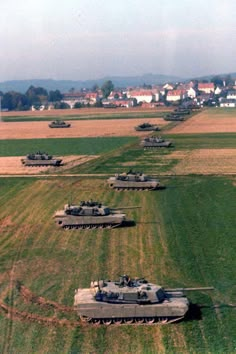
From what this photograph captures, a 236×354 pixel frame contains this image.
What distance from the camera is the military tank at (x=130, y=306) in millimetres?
22891

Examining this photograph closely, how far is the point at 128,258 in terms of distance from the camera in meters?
30.6

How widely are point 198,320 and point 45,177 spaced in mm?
35221

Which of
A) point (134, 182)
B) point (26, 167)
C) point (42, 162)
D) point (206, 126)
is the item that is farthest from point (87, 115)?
point (134, 182)

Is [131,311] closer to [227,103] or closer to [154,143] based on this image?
[154,143]

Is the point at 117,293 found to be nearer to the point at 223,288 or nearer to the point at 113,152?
the point at 223,288

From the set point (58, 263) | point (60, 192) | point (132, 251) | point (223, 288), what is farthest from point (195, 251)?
point (60, 192)

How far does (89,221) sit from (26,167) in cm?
2852

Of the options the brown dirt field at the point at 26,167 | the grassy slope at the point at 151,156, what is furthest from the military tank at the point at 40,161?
the grassy slope at the point at 151,156

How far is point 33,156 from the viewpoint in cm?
6384

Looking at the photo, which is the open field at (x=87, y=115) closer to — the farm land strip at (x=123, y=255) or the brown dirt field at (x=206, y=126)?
the brown dirt field at (x=206, y=126)

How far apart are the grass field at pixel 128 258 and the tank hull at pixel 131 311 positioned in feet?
1.46

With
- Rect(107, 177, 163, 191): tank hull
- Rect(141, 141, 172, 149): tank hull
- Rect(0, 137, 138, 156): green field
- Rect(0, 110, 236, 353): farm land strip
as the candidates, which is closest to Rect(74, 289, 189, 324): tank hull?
Rect(0, 110, 236, 353): farm land strip

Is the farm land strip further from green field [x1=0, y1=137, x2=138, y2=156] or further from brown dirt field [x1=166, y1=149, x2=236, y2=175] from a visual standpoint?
green field [x1=0, y1=137, x2=138, y2=156]

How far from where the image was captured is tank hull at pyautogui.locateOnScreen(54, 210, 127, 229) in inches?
1430
